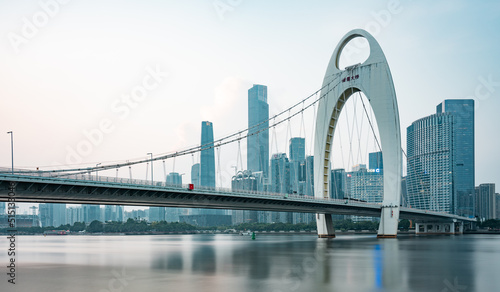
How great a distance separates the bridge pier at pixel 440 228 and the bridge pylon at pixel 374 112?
219ft

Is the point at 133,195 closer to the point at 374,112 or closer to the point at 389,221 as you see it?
the point at 374,112

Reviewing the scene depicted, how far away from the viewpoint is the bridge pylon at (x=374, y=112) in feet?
284

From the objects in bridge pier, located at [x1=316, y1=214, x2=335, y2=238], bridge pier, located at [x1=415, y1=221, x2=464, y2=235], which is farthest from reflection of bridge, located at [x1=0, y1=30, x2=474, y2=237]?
bridge pier, located at [x1=415, y1=221, x2=464, y2=235]

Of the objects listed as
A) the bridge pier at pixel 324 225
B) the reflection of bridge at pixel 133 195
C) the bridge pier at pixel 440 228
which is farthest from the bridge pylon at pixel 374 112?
the bridge pier at pixel 440 228

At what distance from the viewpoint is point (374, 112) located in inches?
3489

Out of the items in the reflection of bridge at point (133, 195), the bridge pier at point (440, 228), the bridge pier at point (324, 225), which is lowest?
the bridge pier at point (440, 228)

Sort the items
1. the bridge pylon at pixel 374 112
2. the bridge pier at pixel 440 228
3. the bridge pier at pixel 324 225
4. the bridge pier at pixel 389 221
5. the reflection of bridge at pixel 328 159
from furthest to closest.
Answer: the bridge pier at pixel 440 228, the bridge pier at pixel 324 225, the bridge pier at pixel 389 221, the bridge pylon at pixel 374 112, the reflection of bridge at pixel 328 159

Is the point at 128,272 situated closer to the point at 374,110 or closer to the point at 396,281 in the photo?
the point at 396,281

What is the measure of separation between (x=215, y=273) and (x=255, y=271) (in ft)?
8.54

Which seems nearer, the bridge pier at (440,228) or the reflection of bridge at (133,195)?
the reflection of bridge at (133,195)

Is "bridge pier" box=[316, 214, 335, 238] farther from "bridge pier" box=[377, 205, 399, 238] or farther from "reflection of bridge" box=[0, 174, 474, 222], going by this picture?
"reflection of bridge" box=[0, 174, 474, 222]

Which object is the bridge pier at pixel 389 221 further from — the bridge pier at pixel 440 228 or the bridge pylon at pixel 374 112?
the bridge pier at pixel 440 228

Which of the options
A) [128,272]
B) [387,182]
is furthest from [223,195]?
[387,182]

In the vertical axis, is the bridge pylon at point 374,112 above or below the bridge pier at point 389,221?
above
